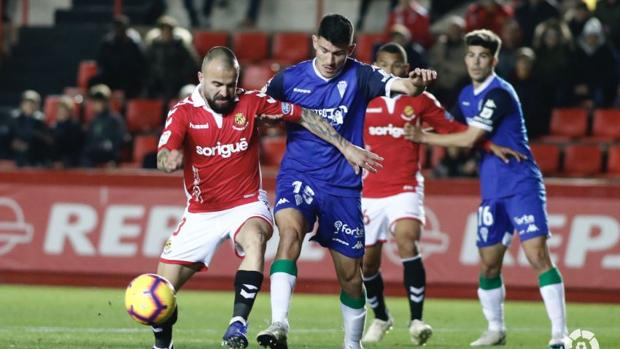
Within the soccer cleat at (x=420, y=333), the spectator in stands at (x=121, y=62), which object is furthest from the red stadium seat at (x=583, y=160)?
the soccer cleat at (x=420, y=333)

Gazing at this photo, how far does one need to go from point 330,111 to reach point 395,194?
2.59 m

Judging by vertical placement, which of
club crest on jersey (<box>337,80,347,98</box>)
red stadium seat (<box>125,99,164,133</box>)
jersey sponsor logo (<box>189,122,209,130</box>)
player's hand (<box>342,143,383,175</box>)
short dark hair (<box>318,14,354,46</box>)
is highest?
short dark hair (<box>318,14,354,46</box>)

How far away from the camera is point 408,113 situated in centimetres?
1251

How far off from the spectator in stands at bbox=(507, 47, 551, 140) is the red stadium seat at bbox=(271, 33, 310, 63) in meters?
3.83

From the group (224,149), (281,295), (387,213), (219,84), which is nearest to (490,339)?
(387,213)

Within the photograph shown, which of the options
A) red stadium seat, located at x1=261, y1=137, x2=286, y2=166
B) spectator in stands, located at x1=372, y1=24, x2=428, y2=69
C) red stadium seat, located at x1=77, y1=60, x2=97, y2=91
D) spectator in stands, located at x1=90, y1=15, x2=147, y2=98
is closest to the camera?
spectator in stands, located at x1=372, y1=24, x2=428, y2=69

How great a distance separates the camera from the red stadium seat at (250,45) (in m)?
22.8

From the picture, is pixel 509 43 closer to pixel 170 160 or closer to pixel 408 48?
pixel 408 48

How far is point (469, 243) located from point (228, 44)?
285 inches

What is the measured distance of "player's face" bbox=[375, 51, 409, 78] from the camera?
12.0 metres

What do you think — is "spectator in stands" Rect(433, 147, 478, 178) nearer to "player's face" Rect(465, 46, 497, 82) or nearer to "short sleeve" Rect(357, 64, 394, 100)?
"player's face" Rect(465, 46, 497, 82)

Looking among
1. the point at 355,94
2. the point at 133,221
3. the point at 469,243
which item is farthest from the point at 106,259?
the point at 355,94

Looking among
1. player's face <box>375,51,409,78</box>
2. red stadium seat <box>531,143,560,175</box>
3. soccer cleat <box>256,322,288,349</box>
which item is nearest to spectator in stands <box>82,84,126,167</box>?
red stadium seat <box>531,143,560,175</box>

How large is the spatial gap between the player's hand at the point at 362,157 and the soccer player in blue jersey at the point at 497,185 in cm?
208
